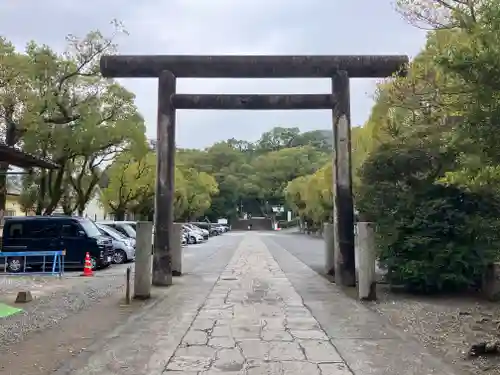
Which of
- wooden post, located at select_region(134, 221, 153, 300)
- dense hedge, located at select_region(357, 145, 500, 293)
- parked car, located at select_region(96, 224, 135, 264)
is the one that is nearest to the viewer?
dense hedge, located at select_region(357, 145, 500, 293)

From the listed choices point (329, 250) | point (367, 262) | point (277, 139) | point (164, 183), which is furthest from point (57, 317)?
point (277, 139)

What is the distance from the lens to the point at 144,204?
4488cm

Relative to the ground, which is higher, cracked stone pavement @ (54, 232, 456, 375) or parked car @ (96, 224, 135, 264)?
parked car @ (96, 224, 135, 264)

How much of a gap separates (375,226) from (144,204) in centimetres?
3441

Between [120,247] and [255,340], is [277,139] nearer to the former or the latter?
[120,247]

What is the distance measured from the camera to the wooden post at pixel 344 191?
13.7 metres

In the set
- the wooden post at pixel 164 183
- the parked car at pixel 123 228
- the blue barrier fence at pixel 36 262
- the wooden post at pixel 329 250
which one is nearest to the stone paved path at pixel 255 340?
the wooden post at pixel 164 183

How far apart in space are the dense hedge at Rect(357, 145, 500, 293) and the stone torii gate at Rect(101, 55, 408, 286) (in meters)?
1.23

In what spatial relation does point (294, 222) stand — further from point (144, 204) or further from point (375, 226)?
point (375, 226)

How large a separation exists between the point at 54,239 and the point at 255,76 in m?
9.83

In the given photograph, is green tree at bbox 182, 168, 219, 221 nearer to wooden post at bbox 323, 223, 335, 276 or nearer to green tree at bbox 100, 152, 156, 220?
green tree at bbox 100, 152, 156, 220

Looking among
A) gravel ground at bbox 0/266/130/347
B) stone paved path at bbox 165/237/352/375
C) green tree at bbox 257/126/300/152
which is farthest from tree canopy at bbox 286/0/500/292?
green tree at bbox 257/126/300/152

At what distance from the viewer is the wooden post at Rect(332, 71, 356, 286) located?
44.9ft

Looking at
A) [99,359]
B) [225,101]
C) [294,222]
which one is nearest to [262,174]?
[294,222]
